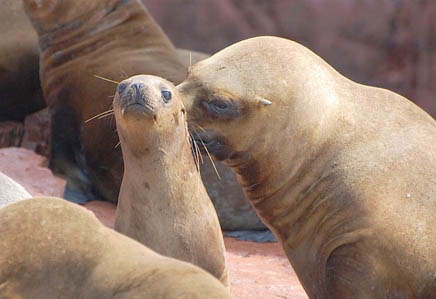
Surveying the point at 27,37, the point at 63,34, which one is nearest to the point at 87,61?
the point at 63,34

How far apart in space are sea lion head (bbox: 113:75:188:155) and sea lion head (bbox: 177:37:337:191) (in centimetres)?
35

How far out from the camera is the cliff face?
9602mm

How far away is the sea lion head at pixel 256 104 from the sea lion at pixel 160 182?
1.08ft

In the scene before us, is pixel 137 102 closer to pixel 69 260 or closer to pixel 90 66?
pixel 69 260

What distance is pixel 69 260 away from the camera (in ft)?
11.1

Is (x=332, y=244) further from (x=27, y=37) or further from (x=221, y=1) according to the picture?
(x=221, y=1)

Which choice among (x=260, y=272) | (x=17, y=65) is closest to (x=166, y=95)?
(x=260, y=272)

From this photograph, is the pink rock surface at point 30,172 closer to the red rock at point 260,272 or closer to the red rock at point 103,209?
the red rock at point 103,209

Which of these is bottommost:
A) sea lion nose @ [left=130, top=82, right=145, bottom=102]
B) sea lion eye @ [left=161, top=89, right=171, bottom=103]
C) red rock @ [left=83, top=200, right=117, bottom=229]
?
red rock @ [left=83, top=200, right=117, bottom=229]

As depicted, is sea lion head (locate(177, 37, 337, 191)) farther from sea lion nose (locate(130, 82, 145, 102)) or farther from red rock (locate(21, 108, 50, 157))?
red rock (locate(21, 108, 50, 157))

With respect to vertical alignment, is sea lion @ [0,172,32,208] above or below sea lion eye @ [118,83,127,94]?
below

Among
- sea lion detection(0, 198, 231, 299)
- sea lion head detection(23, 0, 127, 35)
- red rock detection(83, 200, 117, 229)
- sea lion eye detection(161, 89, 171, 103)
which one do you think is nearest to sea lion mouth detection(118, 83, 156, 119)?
sea lion eye detection(161, 89, 171, 103)

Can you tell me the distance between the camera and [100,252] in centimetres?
338

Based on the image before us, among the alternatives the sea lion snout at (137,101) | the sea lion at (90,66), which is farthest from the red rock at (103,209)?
the sea lion snout at (137,101)
